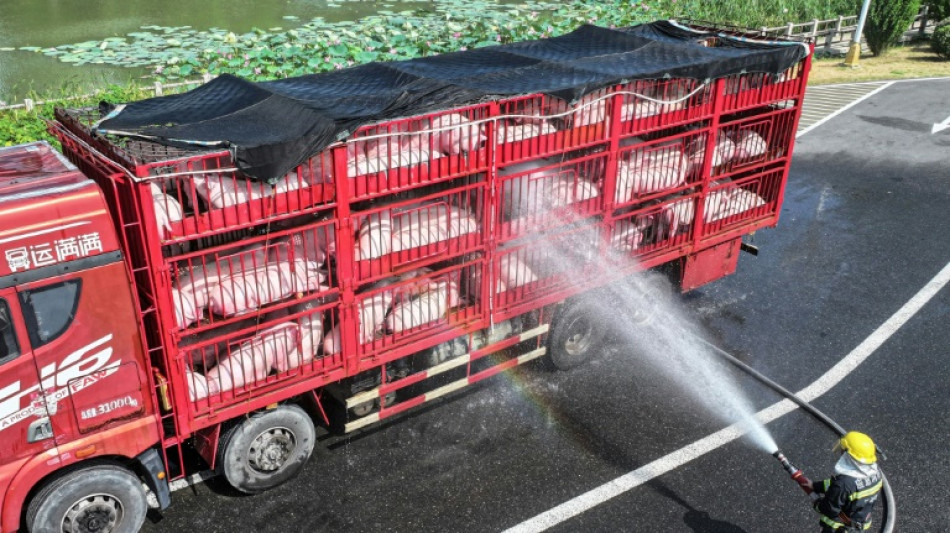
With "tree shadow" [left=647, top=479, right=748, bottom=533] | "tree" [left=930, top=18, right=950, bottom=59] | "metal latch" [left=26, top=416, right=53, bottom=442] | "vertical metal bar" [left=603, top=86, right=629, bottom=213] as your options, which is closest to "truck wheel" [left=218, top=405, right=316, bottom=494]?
"metal latch" [left=26, top=416, right=53, bottom=442]

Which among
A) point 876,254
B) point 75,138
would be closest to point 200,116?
point 75,138

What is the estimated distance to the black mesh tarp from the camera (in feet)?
20.2

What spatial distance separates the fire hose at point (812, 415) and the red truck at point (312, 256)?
1454mm

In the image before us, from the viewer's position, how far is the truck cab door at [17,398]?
533 centimetres

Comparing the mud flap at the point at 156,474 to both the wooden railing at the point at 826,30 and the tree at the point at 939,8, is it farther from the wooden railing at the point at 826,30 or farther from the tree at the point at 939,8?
the tree at the point at 939,8

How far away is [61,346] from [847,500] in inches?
236

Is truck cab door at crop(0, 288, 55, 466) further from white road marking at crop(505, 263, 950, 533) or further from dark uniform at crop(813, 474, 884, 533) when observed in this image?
dark uniform at crop(813, 474, 884, 533)

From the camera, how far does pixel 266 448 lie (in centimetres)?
688

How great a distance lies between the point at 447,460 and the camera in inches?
297

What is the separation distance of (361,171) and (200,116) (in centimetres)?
186

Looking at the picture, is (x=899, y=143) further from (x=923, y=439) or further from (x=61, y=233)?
(x=61, y=233)

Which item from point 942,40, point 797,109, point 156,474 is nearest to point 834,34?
point 942,40

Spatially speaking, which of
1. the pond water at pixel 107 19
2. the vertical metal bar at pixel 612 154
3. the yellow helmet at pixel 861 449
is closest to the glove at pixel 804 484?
the yellow helmet at pixel 861 449

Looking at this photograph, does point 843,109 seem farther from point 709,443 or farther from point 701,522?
point 701,522
